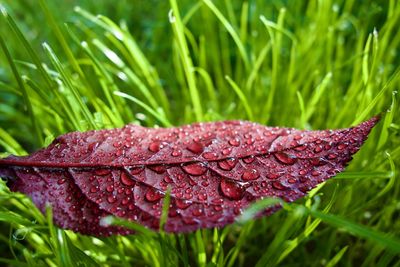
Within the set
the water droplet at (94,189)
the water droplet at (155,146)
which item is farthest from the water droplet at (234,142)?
the water droplet at (94,189)

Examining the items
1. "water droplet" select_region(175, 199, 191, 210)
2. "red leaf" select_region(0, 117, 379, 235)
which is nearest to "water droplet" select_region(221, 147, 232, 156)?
"red leaf" select_region(0, 117, 379, 235)

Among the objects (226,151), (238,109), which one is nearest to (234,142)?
(226,151)

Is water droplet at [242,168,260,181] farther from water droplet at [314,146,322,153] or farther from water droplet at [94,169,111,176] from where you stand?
water droplet at [94,169,111,176]

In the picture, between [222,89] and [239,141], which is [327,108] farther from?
[239,141]

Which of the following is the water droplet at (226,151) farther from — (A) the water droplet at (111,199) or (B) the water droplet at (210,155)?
(A) the water droplet at (111,199)

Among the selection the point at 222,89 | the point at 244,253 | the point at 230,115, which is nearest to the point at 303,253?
the point at 244,253

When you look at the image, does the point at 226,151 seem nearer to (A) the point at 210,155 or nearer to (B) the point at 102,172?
(A) the point at 210,155

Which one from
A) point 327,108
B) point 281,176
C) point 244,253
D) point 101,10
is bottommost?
point 244,253
